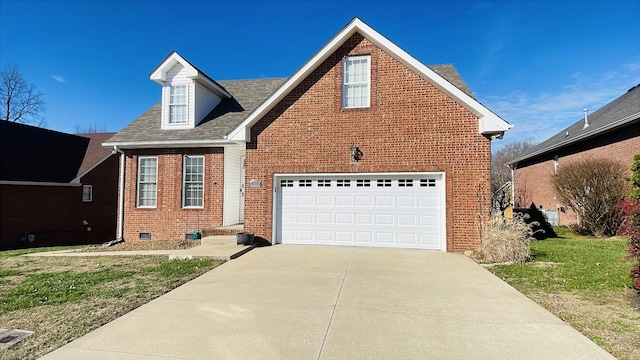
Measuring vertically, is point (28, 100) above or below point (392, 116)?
above

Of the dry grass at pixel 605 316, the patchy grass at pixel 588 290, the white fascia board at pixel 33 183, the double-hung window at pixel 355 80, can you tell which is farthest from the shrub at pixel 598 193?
the white fascia board at pixel 33 183

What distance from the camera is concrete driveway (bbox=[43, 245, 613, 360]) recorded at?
3707 millimetres

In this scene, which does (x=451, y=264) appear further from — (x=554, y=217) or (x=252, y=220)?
(x=554, y=217)

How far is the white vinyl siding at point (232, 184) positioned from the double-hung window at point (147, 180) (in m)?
3.08

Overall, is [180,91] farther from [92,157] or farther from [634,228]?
[634,228]

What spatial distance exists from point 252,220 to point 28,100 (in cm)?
3583

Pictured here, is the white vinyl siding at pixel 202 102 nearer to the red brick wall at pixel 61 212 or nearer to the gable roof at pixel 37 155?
the red brick wall at pixel 61 212

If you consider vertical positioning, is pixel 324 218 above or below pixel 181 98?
below

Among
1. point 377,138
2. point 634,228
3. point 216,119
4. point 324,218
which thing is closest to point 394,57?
point 377,138

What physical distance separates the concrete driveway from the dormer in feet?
27.2

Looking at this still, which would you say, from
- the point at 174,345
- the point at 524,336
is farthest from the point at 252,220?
the point at 524,336

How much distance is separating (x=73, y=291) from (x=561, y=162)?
75.4ft

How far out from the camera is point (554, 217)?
60.4ft

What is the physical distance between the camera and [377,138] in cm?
1010
